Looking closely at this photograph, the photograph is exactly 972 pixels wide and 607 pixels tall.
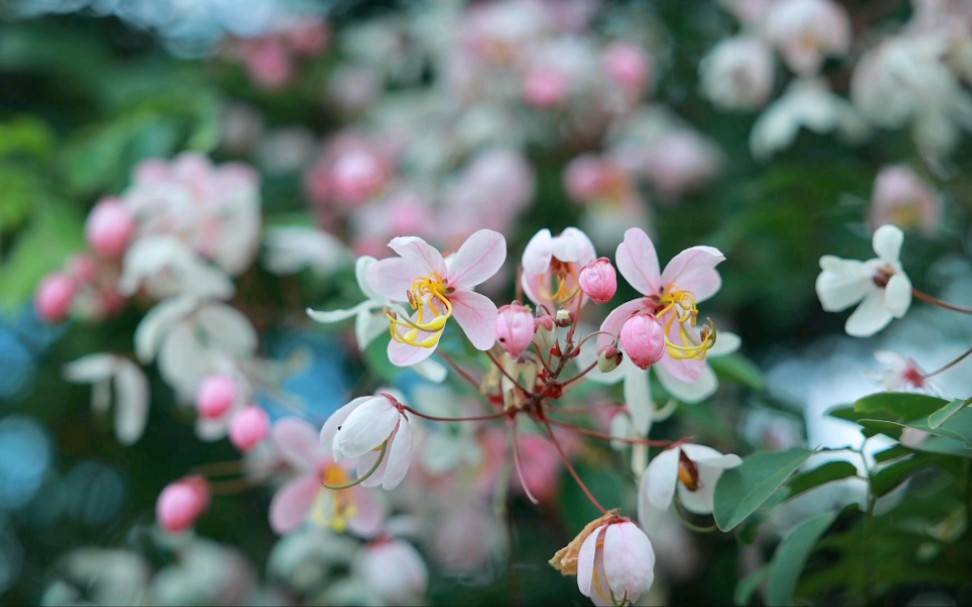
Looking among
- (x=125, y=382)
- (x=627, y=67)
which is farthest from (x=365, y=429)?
(x=627, y=67)

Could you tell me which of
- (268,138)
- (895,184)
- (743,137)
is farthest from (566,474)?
(268,138)

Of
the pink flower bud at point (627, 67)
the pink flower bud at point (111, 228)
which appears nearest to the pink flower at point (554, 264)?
the pink flower bud at point (111, 228)

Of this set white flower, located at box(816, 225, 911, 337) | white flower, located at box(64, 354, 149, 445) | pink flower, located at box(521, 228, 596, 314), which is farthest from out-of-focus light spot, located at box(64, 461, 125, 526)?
white flower, located at box(816, 225, 911, 337)

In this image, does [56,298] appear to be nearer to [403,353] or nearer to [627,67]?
[403,353]

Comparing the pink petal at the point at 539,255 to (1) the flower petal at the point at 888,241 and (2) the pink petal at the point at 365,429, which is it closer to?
(2) the pink petal at the point at 365,429

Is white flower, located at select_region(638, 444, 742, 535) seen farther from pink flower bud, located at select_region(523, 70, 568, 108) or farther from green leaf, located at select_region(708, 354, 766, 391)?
pink flower bud, located at select_region(523, 70, 568, 108)

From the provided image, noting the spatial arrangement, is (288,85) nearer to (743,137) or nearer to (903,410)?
(743,137)
